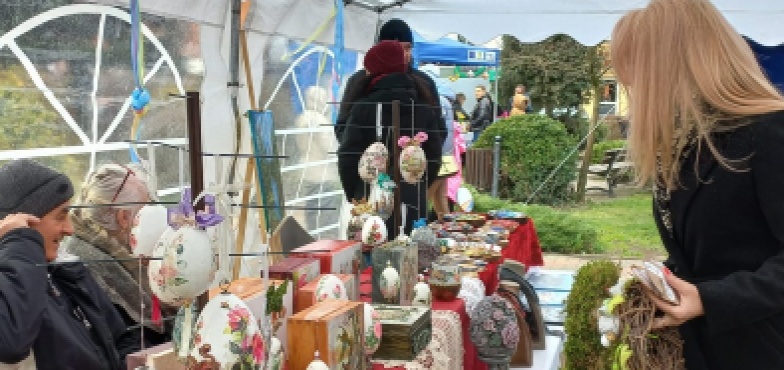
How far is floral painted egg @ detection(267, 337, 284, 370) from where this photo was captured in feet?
4.42

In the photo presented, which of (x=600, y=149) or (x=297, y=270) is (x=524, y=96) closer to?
(x=600, y=149)

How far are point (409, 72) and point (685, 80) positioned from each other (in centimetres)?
272

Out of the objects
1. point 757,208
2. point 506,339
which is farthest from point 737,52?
point 506,339

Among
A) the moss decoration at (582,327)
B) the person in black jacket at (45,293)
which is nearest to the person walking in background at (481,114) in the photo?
the moss decoration at (582,327)

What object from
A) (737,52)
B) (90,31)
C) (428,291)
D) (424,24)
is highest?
(424,24)

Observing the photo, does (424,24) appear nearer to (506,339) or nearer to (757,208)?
(506,339)

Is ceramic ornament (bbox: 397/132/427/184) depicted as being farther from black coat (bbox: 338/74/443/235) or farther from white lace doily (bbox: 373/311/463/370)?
white lace doily (bbox: 373/311/463/370)

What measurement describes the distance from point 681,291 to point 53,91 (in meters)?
2.30

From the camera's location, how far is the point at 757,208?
1.15m

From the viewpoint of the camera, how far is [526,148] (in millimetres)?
8898

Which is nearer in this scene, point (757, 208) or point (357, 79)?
point (757, 208)

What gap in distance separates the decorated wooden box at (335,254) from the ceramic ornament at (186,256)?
755 mm

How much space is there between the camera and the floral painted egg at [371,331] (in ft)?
5.56

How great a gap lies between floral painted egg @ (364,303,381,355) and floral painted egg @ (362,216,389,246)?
2.35 feet
